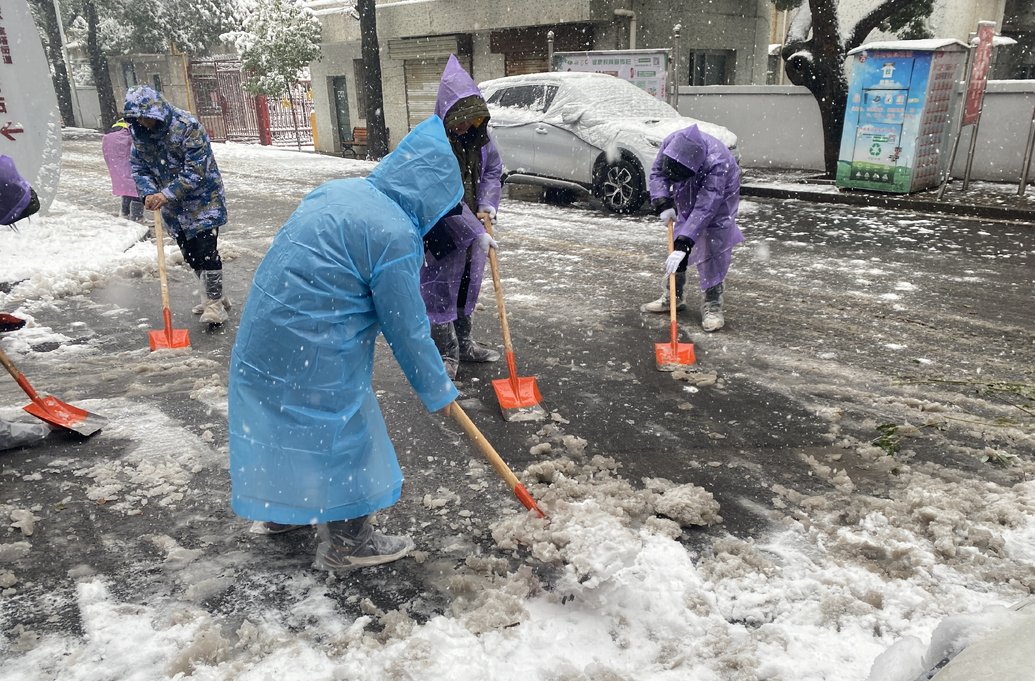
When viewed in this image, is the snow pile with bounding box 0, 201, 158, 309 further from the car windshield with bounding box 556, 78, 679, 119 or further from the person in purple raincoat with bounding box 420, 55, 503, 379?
the car windshield with bounding box 556, 78, 679, 119

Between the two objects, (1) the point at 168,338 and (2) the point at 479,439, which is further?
(1) the point at 168,338

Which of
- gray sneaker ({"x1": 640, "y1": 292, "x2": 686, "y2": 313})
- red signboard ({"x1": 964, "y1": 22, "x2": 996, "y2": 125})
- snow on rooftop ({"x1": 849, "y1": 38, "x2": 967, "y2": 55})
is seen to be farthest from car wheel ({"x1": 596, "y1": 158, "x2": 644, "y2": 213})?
red signboard ({"x1": 964, "y1": 22, "x2": 996, "y2": 125})

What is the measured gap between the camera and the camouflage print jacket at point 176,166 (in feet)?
16.8

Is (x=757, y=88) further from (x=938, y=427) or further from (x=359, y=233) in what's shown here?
(x=359, y=233)

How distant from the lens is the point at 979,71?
32.9 ft

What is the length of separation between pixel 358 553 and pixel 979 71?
1106 cm

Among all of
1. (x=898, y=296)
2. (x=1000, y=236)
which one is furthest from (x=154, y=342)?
(x=1000, y=236)

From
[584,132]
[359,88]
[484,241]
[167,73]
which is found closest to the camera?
[484,241]

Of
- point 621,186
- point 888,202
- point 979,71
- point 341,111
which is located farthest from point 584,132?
point 341,111

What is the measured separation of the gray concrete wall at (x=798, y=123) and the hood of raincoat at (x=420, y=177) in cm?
1230

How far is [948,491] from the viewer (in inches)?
122

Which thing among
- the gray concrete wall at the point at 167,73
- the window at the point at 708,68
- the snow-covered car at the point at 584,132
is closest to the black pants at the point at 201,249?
the snow-covered car at the point at 584,132

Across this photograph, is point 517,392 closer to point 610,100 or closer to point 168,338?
point 168,338

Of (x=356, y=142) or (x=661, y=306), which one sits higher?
(x=356, y=142)
